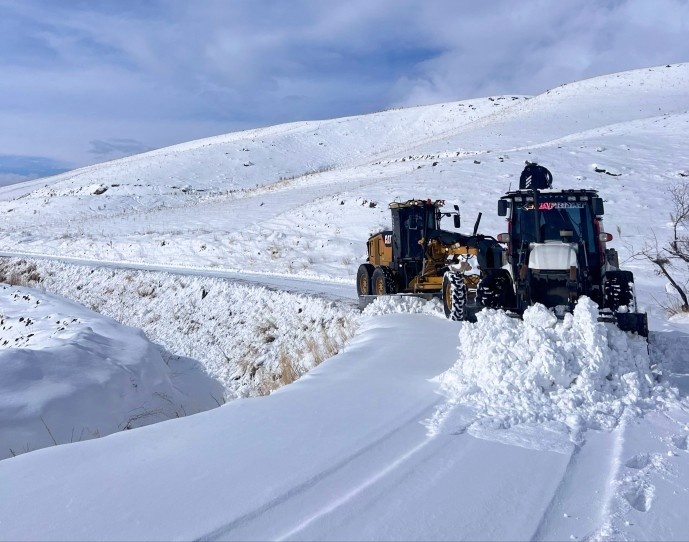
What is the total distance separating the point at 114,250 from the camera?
93.1 ft

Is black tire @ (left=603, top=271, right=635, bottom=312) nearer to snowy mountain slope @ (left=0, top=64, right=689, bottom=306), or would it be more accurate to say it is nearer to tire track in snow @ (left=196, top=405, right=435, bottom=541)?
tire track in snow @ (left=196, top=405, right=435, bottom=541)

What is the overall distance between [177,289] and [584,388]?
14830 millimetres

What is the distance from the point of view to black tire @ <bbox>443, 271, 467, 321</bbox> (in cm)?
1032

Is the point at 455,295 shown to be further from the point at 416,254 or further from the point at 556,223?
the point at 416,254

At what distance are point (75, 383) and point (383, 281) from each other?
6.65m

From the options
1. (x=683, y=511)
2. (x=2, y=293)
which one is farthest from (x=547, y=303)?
(x=2, y=293)

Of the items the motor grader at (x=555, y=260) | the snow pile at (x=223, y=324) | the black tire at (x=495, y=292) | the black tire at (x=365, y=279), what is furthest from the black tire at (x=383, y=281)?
the black tire at (x=495, y=292)

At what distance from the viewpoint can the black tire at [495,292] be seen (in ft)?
29.3

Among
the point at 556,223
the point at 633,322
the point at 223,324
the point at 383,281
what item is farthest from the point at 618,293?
the point at 223,324

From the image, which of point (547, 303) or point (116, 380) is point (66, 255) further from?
point (547, 303)

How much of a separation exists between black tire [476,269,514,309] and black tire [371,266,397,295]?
12.7ft

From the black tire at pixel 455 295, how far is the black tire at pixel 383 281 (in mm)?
2218

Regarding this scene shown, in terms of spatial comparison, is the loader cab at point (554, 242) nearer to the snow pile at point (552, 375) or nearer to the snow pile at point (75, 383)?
the snow pile at point (552, 375)

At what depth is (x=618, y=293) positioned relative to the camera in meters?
8.59
